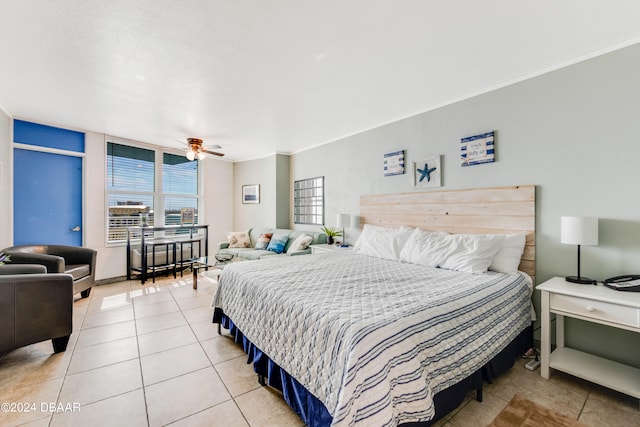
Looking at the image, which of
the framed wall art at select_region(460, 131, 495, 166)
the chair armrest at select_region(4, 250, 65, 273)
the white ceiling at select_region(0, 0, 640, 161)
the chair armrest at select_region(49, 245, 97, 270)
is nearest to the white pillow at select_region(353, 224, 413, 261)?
the framed wall art at select_region(460, 131, 495, 166)

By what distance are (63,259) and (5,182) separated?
139cm

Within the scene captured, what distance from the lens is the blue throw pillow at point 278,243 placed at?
4898mm

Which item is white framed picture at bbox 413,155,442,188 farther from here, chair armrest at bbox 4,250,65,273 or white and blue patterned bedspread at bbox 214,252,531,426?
chair armrest at bbox 4,250,65,273

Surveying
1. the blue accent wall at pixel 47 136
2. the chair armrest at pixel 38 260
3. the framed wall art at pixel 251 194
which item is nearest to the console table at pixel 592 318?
the chair armrest at pixel 38 260

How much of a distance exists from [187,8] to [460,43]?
194 cm

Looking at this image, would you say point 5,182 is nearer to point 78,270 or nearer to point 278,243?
point 78,270

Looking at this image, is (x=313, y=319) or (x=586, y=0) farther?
(x=586, y=0)

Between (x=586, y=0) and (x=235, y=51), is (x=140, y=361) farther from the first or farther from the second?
(x=586, y=0)

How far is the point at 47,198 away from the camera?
4059 millimetres

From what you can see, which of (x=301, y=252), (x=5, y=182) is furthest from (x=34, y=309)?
(x=301, y=252)

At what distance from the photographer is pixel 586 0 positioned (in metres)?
1.64

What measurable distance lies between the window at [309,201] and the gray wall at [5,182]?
419 cm

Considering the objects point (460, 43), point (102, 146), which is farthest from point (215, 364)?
point (102, 146)

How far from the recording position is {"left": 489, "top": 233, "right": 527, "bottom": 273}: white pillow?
2.43 m
